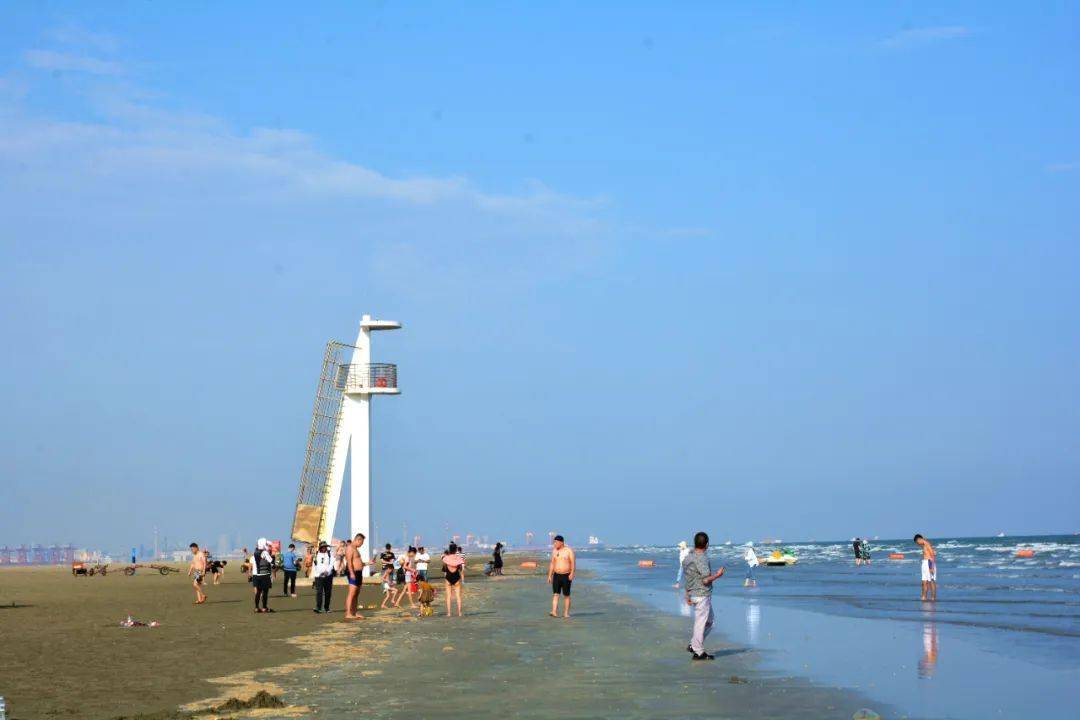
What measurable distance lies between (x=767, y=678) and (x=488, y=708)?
4.35 meters

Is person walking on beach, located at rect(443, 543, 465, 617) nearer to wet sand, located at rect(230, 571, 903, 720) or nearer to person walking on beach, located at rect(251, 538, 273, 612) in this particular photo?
wet sand, located at rect(230, 571, 903, 720)

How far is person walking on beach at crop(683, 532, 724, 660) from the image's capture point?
17.8 m

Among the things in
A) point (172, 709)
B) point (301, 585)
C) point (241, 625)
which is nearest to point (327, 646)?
point (241, 625)

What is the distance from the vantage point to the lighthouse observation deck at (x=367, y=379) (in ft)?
138

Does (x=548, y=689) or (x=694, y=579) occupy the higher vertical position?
→ (x=694, y=579)

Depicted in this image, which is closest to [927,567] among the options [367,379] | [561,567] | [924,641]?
[561,567]

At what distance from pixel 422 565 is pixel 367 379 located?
447 inches

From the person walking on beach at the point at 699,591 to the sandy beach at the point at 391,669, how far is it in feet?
1.08

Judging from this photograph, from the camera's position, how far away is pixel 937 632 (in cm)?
2284

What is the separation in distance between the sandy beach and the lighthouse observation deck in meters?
14.1

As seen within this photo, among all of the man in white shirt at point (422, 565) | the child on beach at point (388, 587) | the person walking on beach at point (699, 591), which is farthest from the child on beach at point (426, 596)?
the person walking on beach at point (699, 591)

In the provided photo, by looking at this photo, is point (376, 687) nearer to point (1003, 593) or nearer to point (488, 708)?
point (488, 708)

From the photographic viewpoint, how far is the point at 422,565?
32.0m

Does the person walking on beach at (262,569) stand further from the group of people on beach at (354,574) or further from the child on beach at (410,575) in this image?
the child on beach at (410,575)
